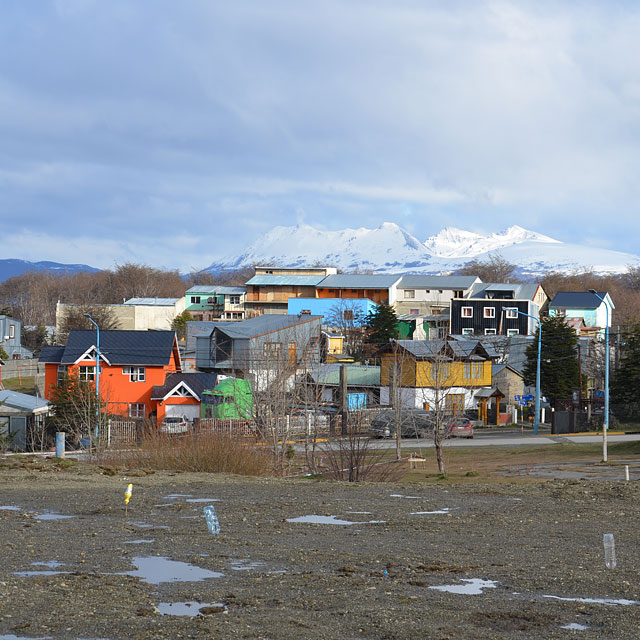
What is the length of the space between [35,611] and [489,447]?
35.7m

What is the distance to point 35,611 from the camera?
8078mm

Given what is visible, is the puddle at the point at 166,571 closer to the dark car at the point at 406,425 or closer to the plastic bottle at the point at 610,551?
the plastic bottle at the point at 610,551

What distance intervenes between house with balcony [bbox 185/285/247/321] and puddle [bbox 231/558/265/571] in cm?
10589

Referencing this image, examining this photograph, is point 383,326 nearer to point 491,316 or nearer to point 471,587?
point 491,316

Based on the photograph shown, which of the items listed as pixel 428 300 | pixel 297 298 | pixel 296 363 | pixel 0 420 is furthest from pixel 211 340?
pixel 428 300

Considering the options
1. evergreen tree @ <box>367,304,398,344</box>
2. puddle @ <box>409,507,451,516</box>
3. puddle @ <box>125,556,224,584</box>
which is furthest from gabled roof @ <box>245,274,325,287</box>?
puddle @ <box>125,556,224,584</box>

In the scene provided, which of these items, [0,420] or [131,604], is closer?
[131,604]

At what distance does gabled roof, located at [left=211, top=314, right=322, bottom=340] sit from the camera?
6938 cm

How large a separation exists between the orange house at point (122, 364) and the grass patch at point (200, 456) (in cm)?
3061

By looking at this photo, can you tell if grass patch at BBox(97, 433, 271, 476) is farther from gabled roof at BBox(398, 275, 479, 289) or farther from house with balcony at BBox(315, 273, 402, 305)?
gabled roof at BBox(398, 275, 479, 289)

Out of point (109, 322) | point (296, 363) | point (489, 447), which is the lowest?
point (489, 447)

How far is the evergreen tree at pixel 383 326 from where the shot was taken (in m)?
87.6

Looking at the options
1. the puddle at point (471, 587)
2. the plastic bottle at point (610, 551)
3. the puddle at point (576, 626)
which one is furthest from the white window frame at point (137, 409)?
the puddle at point (576, 626)

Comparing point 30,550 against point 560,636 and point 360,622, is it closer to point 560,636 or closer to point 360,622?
point 360,622
